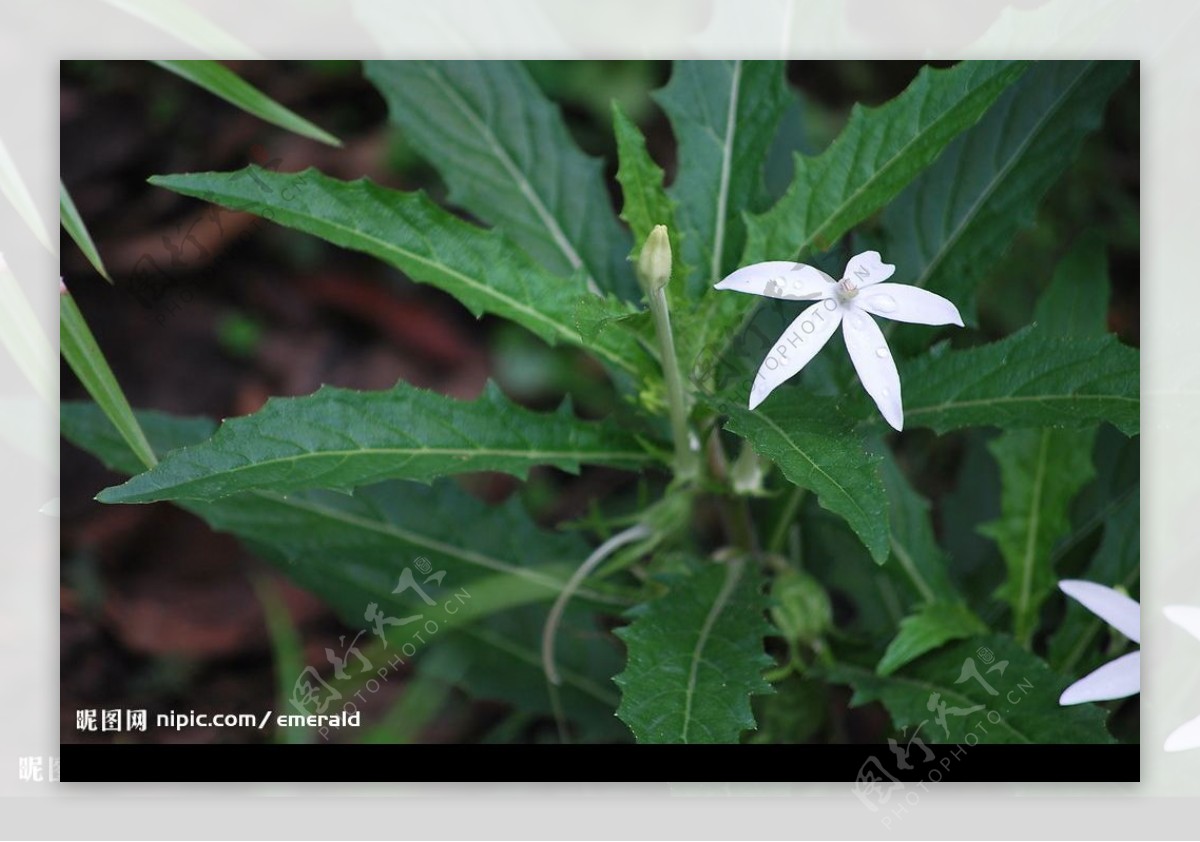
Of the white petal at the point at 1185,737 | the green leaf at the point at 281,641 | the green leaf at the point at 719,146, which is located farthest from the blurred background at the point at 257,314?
the white petal at the point at 1185,737

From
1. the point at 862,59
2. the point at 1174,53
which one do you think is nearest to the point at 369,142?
the point at 862,59

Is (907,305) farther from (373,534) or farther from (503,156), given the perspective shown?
(373,534)

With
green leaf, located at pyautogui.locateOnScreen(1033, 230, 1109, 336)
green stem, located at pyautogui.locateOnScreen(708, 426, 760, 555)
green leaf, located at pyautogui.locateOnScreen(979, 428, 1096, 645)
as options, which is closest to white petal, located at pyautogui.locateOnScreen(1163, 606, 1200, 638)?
green leaf, located at pyautogui.locateOnScreen(979, 428, 1096, 645)

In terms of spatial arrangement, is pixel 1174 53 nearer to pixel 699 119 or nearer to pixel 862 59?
pixel 862 59

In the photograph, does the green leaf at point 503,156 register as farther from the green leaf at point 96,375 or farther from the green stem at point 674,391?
the green leaf at point 96,375

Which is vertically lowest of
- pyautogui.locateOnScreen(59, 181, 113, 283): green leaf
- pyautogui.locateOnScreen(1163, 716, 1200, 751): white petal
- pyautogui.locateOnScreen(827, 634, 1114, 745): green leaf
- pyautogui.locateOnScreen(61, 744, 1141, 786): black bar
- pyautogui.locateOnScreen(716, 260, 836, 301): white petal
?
pyautogui.locateOnScreen(61, 744, 1141, 786): black bar

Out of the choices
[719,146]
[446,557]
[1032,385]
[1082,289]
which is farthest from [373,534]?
[1082,289]

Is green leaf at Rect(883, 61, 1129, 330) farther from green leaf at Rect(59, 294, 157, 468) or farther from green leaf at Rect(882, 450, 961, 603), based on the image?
green leaf at Rect(59, 294, 157, 468)
